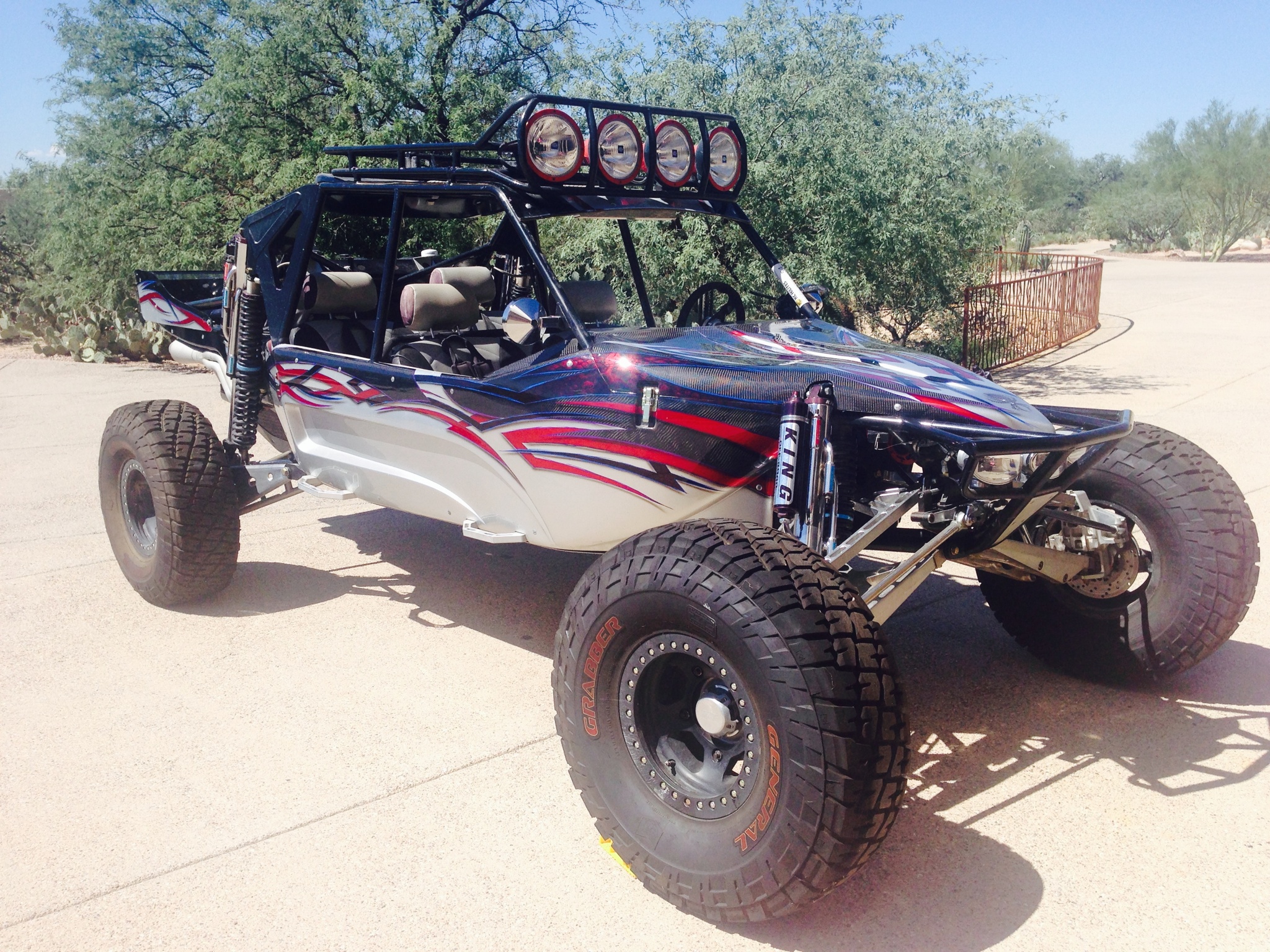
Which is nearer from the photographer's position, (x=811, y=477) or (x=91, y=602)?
(x=811, y=477)

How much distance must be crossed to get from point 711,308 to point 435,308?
1419 mm

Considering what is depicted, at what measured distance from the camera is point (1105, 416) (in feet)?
12.4

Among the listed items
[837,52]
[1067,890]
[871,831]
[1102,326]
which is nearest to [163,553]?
[871,831]

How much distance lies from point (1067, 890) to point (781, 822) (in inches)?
37.3

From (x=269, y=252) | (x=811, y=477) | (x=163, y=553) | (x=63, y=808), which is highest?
(x=269, y=252)

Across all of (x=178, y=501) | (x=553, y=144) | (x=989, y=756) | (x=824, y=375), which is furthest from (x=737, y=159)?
(x=178, y=501)

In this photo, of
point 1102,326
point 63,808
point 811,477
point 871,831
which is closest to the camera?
point 871,831

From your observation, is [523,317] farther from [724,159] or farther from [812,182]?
[812,182]

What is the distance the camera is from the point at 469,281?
17.3ft

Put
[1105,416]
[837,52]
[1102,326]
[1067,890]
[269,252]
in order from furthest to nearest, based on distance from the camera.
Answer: [1102,326]
[837,52]
[269,252]
[1105,416]
[1067,890]

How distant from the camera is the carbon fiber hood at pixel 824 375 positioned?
3.38 m

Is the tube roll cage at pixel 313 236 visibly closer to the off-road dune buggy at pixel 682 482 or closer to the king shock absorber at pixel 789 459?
the off-road dune buggy at pixel 682 482

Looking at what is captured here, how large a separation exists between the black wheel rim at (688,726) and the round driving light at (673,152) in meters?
2.27

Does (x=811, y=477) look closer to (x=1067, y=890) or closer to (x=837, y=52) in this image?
(x=1067, y=890)
